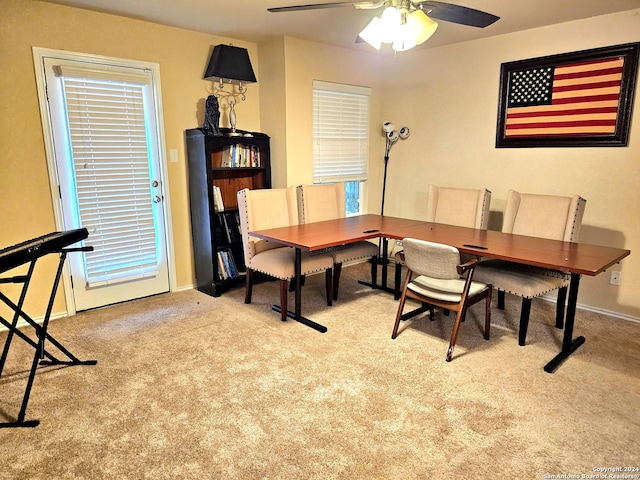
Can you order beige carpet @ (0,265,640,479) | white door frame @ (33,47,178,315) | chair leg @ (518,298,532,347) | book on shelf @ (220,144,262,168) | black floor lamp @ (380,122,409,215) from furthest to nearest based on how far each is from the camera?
black floor lamp @ (380,122,409,215) → book on shelf @ (220,144,262,168) → white door frame @ (33,47,178,315) → chair leg @ (518,298,532,347) → beige carpet @ (0,265,640,479)

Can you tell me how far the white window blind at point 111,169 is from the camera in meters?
3.26

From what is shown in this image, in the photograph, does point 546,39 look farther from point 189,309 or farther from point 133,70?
point 189,309

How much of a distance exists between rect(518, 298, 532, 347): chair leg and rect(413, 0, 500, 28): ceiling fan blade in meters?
1.76

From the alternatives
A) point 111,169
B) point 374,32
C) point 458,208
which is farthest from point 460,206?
point 111,169

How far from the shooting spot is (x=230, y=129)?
3869 millimetres

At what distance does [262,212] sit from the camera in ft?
11.7

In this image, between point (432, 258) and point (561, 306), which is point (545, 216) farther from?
point (432, 258)

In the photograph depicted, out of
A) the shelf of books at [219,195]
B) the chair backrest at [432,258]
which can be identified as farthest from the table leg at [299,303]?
the shelf of books at [219,195]

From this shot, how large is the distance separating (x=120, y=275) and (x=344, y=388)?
232cm

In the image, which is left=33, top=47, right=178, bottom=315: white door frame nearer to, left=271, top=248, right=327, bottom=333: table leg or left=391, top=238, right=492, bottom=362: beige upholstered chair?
left=271, top=248, right=327, bottom=333: table leg

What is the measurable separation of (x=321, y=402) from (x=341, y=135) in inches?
125

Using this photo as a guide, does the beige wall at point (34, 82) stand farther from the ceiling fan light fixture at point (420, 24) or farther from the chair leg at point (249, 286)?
the ceiling fan light fixture at point (420, 24)

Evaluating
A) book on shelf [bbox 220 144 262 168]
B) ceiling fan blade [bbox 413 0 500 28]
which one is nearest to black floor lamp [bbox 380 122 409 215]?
book on shelf [bbox 220 144 262 168]

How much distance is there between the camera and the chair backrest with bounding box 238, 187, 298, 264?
3449 mm
